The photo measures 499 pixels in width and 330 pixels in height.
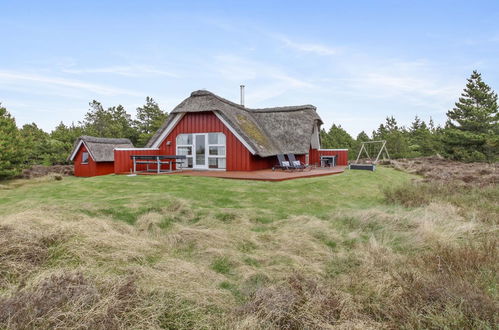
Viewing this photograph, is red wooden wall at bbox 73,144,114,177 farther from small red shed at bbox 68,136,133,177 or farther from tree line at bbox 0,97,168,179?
tree line at bbox 0,97,168,179

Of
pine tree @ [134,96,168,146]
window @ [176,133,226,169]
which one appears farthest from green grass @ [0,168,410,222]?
pine tree @ [134,96,168,146]

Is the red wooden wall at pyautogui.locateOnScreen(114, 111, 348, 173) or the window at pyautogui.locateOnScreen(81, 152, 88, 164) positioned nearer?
the red wooden wall at pyautogui.locateOnScreen(114, 111, 348, 173)

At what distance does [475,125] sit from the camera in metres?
30.4

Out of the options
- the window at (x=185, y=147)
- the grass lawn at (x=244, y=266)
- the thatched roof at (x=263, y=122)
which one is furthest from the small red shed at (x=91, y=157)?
the grass lawn at (x=244, y=266)

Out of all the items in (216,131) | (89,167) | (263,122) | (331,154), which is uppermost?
(263,122)

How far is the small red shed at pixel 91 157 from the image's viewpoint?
838 inches

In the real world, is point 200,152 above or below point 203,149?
below

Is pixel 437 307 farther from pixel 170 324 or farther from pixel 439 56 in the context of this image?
pixel 439 56

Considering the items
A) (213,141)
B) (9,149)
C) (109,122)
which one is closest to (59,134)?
(9,149)

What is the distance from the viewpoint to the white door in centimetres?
1616

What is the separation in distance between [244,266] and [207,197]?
197 inches

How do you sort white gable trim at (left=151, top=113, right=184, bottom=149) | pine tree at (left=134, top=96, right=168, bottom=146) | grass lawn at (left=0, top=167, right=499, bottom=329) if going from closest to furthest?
grass lawn at (left=0, top=167, right=499, bottom=329)
white gable trim at (left=151, top=113, right=184, bottom=149)
pine tree at (left=134, top=96, right=168, bottom=146)

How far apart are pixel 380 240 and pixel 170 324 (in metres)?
4.47

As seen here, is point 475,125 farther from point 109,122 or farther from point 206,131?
point 109,122
